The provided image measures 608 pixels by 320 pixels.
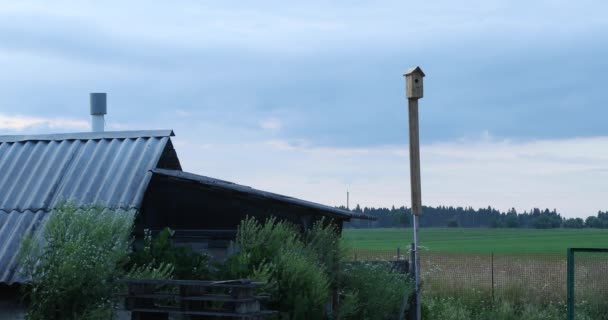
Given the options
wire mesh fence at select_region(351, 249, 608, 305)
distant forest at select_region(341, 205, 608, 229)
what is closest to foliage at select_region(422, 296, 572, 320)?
wire mesh fence at select_region(351, 249, 608, 305)

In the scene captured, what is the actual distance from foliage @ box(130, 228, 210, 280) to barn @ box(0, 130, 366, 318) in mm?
649

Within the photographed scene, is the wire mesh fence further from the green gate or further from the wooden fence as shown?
the wooden fence

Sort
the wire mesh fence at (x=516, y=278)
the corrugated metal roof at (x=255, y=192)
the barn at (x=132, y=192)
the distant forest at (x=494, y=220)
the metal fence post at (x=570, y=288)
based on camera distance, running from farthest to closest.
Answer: the distant forest at (x=494, y=220) < the wire mesh fence at (x=516, y=278) < the metal fence post at (x=570, y=288) < the corrugated metal roof at (x=255, y=192) < the barn at (x=132, y=192)

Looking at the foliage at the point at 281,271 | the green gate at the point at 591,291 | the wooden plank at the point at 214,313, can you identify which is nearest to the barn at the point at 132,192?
the foliage at the point at 281,271

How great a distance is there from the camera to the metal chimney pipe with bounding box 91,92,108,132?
17575 millimetres

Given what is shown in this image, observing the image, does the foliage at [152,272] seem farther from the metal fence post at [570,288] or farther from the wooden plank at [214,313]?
the metal fence post at [570,288]

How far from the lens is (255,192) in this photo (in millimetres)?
14562

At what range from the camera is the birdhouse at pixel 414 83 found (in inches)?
660

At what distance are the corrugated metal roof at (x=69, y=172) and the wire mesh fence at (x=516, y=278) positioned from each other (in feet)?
28.6

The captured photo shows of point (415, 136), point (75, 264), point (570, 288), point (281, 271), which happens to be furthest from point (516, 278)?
point (75, 264)

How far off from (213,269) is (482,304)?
464 inches

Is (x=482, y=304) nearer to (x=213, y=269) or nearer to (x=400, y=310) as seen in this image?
(x=400, y=310)

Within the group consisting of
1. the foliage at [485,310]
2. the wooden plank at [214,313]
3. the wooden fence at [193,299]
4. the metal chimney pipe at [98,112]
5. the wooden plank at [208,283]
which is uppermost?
the metal chimney pipe at [98,112]

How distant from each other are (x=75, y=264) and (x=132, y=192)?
7.43 ft
